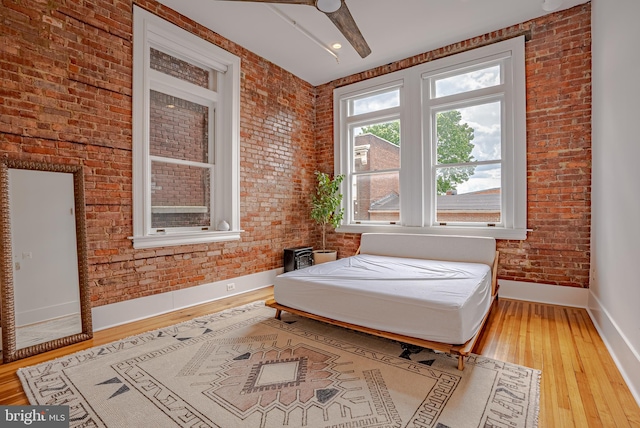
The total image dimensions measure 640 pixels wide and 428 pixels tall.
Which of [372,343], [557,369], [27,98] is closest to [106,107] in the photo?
[27,98]

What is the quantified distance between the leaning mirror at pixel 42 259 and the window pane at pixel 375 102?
13.3ft

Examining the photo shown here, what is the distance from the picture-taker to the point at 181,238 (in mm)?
3443

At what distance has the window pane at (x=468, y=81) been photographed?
13.1 feet

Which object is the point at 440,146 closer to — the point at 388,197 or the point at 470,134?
the point at 470,134

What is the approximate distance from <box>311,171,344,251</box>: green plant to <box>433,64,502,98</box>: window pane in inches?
77.9

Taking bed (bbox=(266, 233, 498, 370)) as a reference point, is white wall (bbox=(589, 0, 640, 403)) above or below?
above

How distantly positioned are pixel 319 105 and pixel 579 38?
364 cm

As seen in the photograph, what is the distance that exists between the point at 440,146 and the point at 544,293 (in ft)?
7.52

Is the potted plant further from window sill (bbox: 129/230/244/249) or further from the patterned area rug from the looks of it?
the patterned area rug

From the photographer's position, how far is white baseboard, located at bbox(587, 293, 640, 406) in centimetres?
181

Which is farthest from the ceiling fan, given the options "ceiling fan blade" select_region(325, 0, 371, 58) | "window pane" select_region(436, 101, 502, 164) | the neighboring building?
the neighboring building

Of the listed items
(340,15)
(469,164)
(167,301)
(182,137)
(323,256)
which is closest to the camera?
(340,15)

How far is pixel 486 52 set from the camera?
3900 millimetres

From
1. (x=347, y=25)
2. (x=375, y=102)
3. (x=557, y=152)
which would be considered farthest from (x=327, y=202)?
(x=557, y=152)
